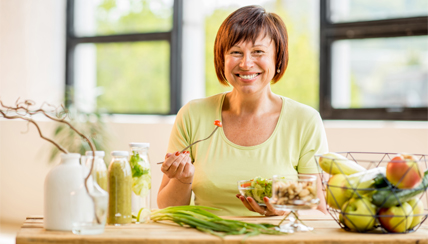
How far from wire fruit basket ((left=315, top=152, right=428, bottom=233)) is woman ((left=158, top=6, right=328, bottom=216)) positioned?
Result: 23.1 inches

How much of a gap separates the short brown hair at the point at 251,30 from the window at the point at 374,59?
153cm

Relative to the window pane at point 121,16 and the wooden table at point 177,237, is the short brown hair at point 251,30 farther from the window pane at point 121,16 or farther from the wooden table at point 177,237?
the window pane at point 121,16

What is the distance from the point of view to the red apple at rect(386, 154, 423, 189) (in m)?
1.10

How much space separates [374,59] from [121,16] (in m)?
2.13

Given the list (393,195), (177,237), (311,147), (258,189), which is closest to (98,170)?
(177,237)

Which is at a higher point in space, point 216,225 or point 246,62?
point 246,62

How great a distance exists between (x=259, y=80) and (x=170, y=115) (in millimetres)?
2101

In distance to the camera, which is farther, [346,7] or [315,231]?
[346,7]

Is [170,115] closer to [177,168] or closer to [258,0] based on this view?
[258,0]

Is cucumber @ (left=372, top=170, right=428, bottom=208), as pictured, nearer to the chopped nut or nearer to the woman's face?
the chopped nut

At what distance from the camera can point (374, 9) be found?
325 centimetres

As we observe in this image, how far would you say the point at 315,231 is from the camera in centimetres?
121

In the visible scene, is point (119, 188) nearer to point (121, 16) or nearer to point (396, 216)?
point (396, 216)

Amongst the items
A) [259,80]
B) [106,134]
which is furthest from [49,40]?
[259,80]
